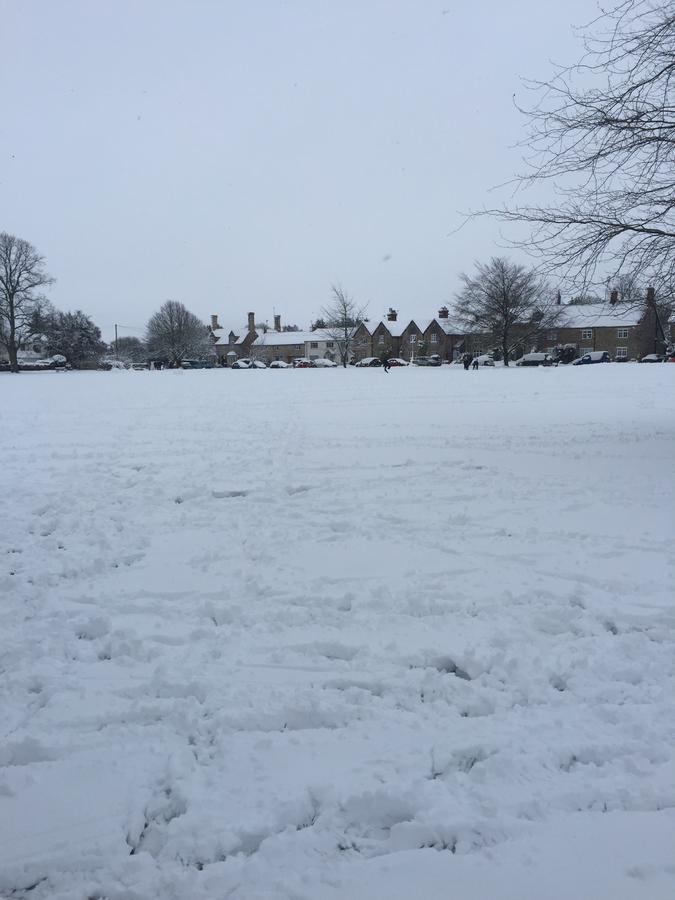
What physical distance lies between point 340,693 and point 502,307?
5805cm

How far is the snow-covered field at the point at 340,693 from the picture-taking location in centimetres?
224

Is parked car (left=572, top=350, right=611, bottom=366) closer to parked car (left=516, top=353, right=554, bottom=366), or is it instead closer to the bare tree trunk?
parked car (left=516, top=353, right=554, bottom=366)

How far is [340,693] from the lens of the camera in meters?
3.20

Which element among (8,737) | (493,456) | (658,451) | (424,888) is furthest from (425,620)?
(658,451)

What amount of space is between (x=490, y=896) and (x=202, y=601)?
9.02ft

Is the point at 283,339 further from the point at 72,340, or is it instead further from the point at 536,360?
the point at 536,360

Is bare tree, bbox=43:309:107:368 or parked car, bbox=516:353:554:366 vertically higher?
bare tree, bbox=43:309:107:368

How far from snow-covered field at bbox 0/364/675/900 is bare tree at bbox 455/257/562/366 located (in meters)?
52.3

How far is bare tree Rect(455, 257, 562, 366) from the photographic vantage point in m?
55.5

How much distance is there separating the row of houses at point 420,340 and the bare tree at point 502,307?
66.3 inches

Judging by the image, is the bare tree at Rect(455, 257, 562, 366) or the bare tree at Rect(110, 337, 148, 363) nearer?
the bare tree at Rect(455, 257, 562, 366)

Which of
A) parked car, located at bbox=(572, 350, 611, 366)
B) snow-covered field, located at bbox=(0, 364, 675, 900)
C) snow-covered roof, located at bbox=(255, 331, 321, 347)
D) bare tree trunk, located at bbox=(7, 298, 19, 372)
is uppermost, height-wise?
snow-covered roof, located at bbox=(255, 331, 321, 347)

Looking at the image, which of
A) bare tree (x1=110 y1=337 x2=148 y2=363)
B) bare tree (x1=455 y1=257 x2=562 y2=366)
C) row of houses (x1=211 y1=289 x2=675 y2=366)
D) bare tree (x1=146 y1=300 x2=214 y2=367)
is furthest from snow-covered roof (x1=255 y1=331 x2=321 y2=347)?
bare tree (x1=455 y1=257 x2=562 y2=366)

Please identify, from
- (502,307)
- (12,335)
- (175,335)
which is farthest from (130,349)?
(502,307)
